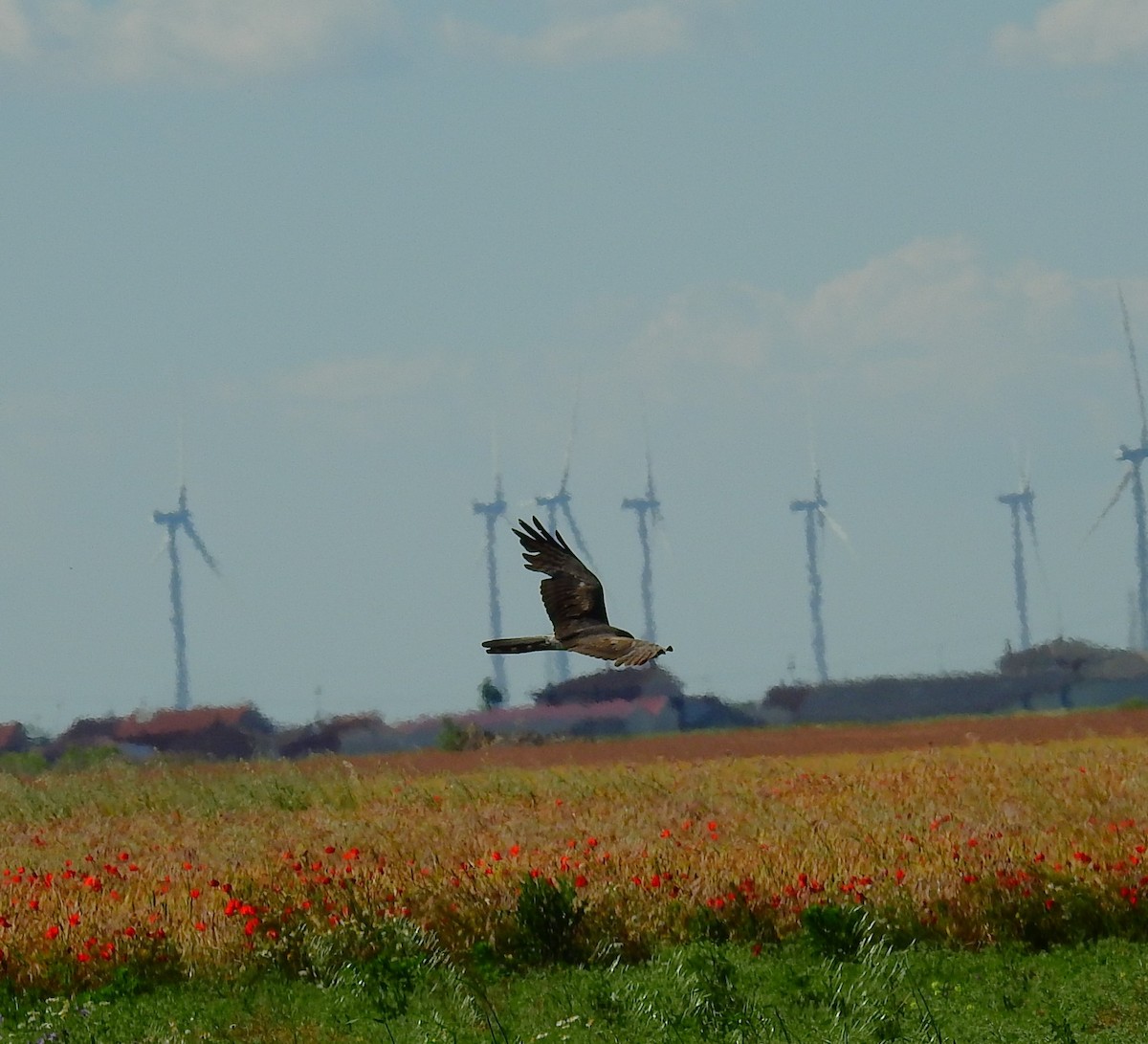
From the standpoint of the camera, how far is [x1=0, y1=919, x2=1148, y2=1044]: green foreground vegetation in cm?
1462

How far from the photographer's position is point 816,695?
91.9m

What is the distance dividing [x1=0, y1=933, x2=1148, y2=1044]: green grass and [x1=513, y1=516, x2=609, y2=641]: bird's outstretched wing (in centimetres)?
277

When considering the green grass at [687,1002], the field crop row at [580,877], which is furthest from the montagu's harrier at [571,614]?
the field crop row at [580,877]

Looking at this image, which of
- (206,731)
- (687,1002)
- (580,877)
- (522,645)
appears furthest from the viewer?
(206,731)

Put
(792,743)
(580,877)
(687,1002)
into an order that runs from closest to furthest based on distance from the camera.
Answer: (687,1002)
(580,877)
(792,743)

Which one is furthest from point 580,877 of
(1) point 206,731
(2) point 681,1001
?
(1) point 206,731

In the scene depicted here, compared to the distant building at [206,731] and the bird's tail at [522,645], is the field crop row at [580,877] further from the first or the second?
the distant building at [206,731]

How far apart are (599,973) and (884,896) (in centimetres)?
324

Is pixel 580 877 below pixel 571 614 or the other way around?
below

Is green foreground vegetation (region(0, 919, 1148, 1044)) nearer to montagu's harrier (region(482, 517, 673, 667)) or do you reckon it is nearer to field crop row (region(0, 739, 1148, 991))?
field crop row (region(0, 739, 1148, 991))

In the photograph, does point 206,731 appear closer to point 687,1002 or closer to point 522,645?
point 687,1002

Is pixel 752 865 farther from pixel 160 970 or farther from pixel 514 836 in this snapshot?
pixel 160 970

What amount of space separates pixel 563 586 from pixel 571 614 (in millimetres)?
381

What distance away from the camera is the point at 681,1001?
15.1 metres
